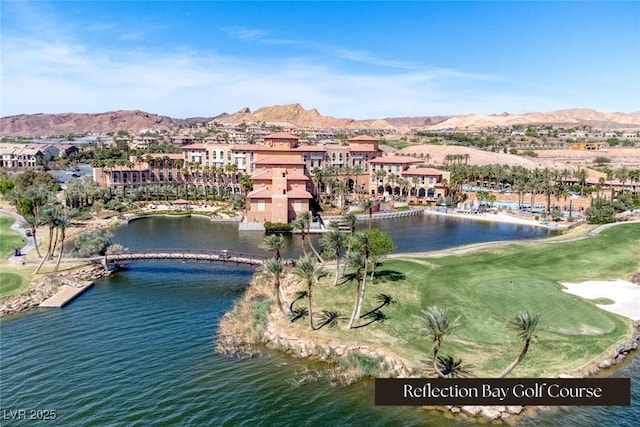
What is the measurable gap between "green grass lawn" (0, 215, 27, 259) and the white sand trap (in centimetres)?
6398

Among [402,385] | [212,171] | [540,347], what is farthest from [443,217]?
[402,385]

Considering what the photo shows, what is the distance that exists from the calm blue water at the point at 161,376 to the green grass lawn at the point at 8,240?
18923mm

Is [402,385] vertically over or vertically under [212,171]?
under

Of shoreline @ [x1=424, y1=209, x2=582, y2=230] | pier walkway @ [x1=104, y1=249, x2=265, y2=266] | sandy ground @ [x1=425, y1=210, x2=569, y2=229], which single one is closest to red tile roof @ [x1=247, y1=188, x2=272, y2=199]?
pier walkway @ [x1=104, y1=249, x2=265, y2=266]

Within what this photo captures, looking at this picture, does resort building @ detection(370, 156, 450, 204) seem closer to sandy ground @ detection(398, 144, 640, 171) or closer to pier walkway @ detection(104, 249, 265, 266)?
sandy ground @ detection(398, 144, 640, 171)

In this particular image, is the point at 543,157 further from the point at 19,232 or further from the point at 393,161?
the point at 19,232

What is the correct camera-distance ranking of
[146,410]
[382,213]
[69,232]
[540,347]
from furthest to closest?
[382,213] → [69,232] → [540,347] → [146,410]

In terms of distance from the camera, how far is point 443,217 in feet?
329

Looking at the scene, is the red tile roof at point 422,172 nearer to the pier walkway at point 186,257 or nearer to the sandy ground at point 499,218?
the sandy ground at point 499,218

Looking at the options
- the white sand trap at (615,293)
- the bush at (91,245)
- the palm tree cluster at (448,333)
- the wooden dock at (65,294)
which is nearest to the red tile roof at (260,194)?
the bush at (91,245)

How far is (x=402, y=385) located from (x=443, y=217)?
76.7 metres

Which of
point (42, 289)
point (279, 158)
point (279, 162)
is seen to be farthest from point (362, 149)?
point (42, 289)

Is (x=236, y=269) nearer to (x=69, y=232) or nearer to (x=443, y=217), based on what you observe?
(x=69, y=232)

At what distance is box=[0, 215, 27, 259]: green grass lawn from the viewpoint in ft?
186
